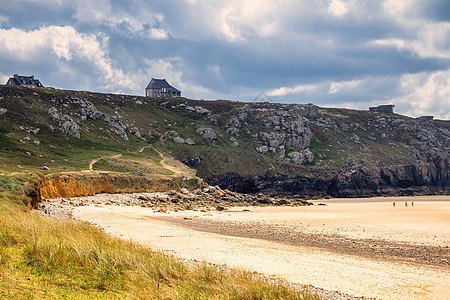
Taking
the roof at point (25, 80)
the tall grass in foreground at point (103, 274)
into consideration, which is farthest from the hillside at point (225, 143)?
the roof at point (25, 80)

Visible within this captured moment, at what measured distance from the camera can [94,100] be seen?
4045 inches

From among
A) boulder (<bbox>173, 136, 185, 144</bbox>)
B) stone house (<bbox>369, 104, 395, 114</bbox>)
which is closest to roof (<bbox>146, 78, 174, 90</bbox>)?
boulder (<bbox>173, 136, 185, 144</bbox>)

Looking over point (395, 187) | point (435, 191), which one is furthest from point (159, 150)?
point (435, 191)

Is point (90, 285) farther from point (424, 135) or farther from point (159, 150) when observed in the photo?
point (424, 135)

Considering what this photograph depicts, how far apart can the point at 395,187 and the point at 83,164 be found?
213ft

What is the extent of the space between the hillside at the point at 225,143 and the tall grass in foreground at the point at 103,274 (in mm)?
27428

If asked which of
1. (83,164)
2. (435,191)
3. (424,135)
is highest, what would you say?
(424,135)

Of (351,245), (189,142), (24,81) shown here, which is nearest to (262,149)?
(189,142)

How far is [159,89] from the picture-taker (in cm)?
14162

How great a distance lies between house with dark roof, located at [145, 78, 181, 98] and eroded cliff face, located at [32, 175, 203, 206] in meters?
84.8

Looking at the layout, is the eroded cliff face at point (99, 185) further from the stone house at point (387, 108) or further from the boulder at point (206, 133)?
the stone house at point (387, 108)

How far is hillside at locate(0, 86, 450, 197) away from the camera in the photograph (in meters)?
65.1

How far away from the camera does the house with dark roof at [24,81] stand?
118500 millimetres

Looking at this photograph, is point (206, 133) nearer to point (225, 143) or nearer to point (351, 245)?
point (225, 143)
